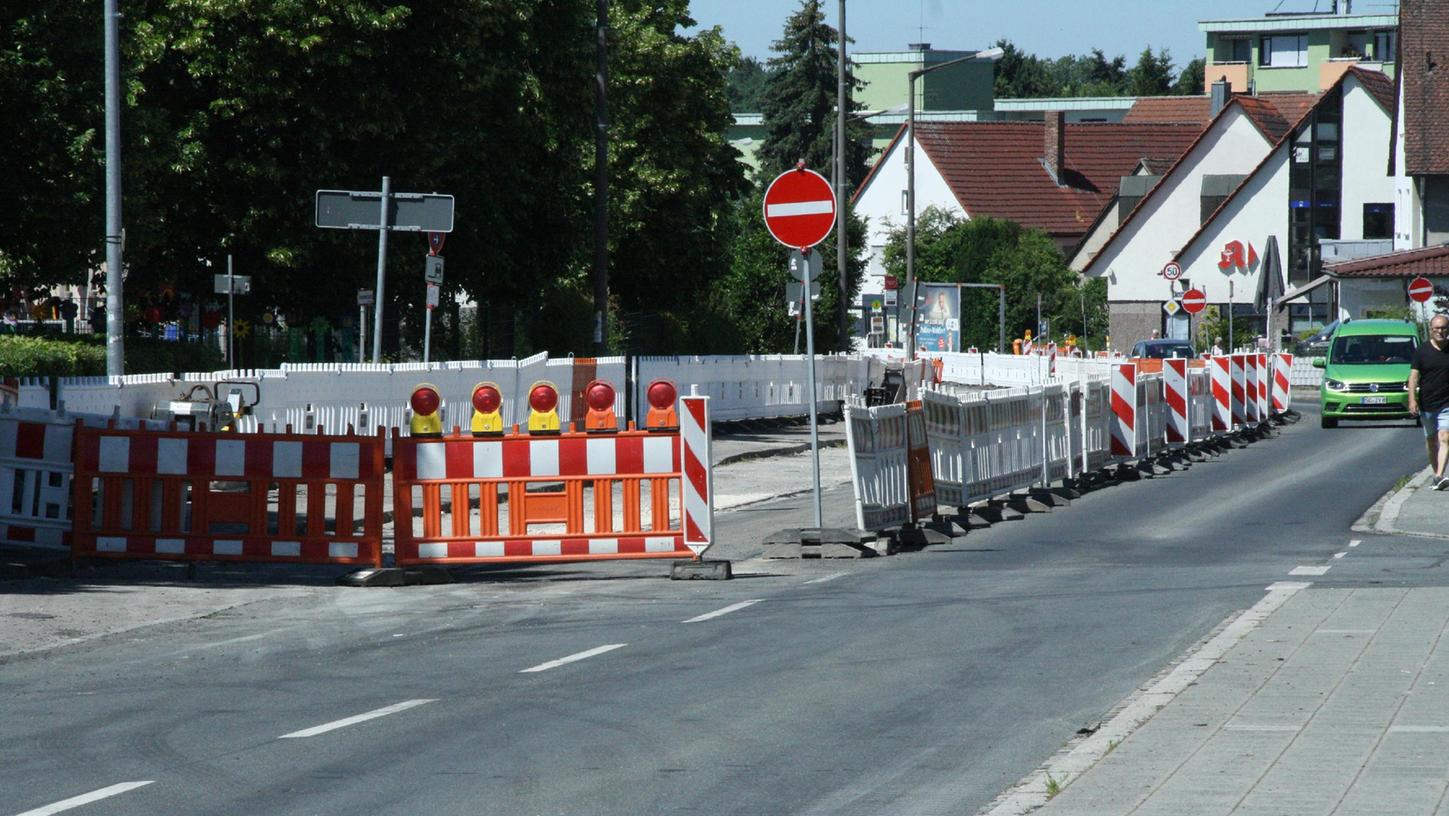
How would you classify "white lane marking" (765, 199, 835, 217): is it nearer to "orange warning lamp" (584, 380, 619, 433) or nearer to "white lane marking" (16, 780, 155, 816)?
"orange warning lamp" (584, 380, 619, 433)

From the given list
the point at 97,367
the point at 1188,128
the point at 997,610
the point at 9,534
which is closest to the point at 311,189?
the point at 97,367

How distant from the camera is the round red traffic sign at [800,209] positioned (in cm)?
1594

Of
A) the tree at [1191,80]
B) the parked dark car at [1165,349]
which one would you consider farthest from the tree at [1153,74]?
the parked dark car at [1165,349]

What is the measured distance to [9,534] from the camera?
14.7 metres

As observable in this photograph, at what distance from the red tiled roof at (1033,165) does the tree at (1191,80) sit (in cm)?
5726

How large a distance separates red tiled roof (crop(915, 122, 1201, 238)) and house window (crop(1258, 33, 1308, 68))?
17.8 meters

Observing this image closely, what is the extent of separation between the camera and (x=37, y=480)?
1474 cm

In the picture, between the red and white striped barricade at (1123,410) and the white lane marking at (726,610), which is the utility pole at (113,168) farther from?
the white lane marking at (726,610)

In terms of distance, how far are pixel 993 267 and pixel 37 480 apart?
233 ft

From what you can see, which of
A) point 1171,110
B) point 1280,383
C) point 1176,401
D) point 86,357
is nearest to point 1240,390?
point 1176,401

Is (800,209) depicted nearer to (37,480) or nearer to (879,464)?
(879,464)

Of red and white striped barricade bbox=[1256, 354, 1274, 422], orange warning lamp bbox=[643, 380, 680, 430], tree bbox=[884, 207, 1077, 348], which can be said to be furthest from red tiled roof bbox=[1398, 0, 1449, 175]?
orange warning lamp bbox=[643, 380, 680, 430]

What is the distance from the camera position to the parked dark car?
4891 centimetres

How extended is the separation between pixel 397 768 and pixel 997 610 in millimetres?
5341
